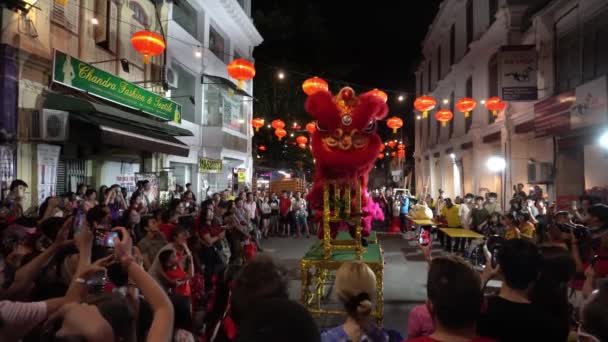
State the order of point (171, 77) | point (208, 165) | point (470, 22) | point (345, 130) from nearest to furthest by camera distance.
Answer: point (345, 130) → point (171, 77) → point (208, 165) → point (470, 22)

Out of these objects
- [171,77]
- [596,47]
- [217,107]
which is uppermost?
[171,77]

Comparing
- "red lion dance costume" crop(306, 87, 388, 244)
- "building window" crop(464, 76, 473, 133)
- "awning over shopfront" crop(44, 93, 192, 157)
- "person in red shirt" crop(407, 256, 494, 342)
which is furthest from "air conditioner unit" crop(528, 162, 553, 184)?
"person in red shirt" crop(407, 256, 494, 342)

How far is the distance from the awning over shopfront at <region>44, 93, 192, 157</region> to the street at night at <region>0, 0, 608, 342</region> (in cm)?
6

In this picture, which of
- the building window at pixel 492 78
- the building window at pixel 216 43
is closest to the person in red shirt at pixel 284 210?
the building window at pixel 216 43

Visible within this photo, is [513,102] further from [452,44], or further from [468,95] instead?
[452,44]

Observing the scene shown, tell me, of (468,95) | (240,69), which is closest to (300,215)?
(240,69)

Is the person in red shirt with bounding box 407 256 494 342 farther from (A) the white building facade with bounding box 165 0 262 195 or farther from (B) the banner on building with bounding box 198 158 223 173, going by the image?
(B) the banner on building with bounding box 198 158 223 173

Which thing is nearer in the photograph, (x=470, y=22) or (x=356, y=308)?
(x=356, y=308)

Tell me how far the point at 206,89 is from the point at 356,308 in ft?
51.5

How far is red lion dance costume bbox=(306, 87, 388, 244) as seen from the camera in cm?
532

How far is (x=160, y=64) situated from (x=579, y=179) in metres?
13.6

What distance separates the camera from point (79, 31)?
31.8ft

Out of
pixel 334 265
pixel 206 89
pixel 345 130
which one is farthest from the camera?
pixel 206 89

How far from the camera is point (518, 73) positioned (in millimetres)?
11828
